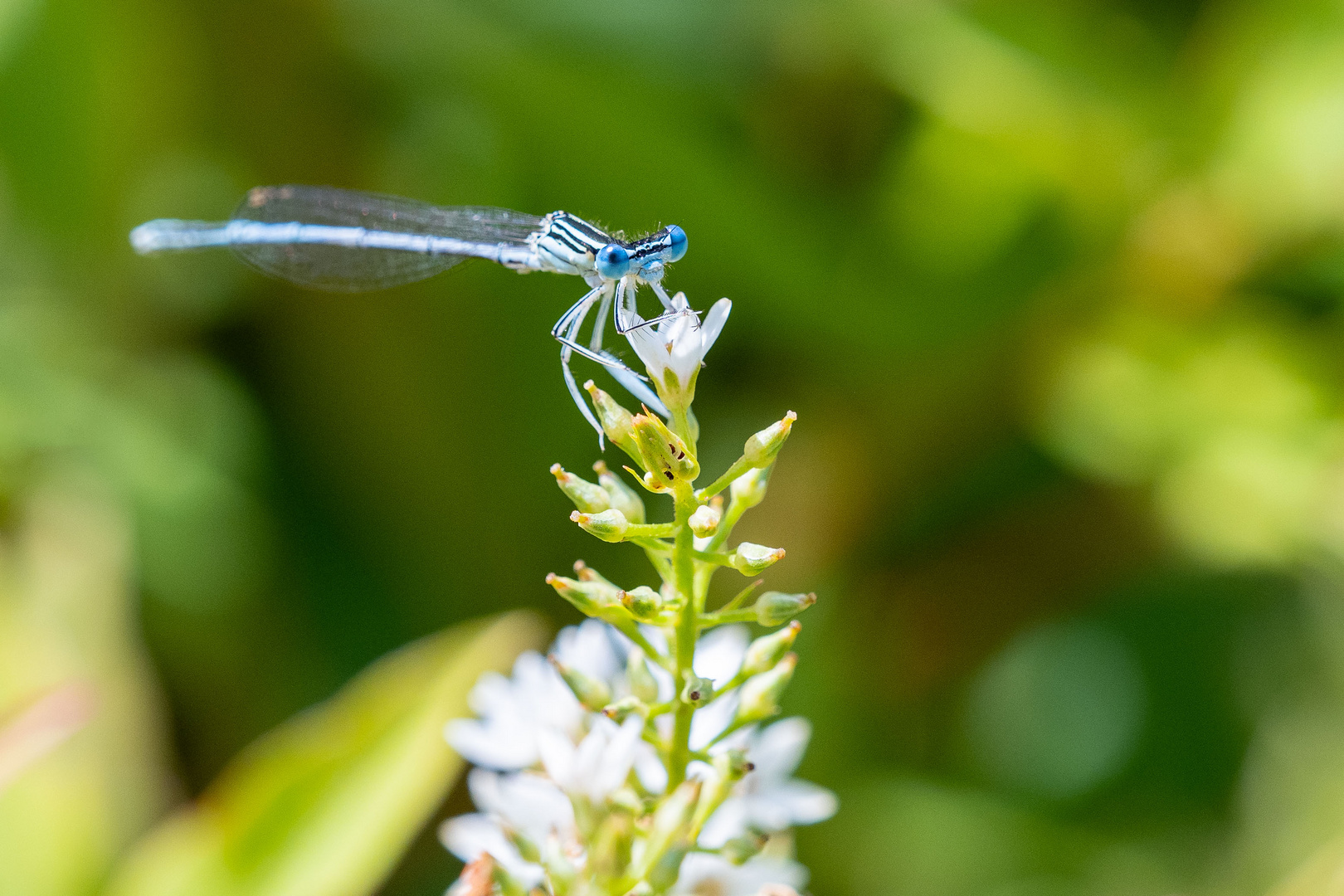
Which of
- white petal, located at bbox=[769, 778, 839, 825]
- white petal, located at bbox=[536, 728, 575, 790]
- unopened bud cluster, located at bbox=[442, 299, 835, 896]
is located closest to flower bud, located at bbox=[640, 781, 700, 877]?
unopened bud cluster, located at bbox=[442, 299, 835, 896]

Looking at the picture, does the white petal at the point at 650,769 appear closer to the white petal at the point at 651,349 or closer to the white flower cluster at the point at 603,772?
the white flower cluster at the point at 603,772

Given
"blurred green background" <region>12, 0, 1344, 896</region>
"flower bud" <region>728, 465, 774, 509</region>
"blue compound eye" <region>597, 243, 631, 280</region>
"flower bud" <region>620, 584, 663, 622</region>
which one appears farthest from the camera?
"blurred green background" <region>12, 0, 1344, 896</region>

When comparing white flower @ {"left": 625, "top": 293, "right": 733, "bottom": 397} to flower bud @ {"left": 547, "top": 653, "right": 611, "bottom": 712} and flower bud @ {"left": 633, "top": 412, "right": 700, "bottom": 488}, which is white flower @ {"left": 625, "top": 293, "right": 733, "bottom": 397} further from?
flower bud @ {"left": 547, "top": 653, "right": 611, "bottom": 712}

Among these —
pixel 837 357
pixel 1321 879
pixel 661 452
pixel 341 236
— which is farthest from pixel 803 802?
pixel 837 357

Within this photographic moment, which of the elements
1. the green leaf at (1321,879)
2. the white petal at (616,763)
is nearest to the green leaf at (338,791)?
the white petal at (616,763)

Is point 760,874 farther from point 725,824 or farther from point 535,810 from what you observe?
point 535,810

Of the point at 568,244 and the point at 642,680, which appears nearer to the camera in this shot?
the point at 642,680
